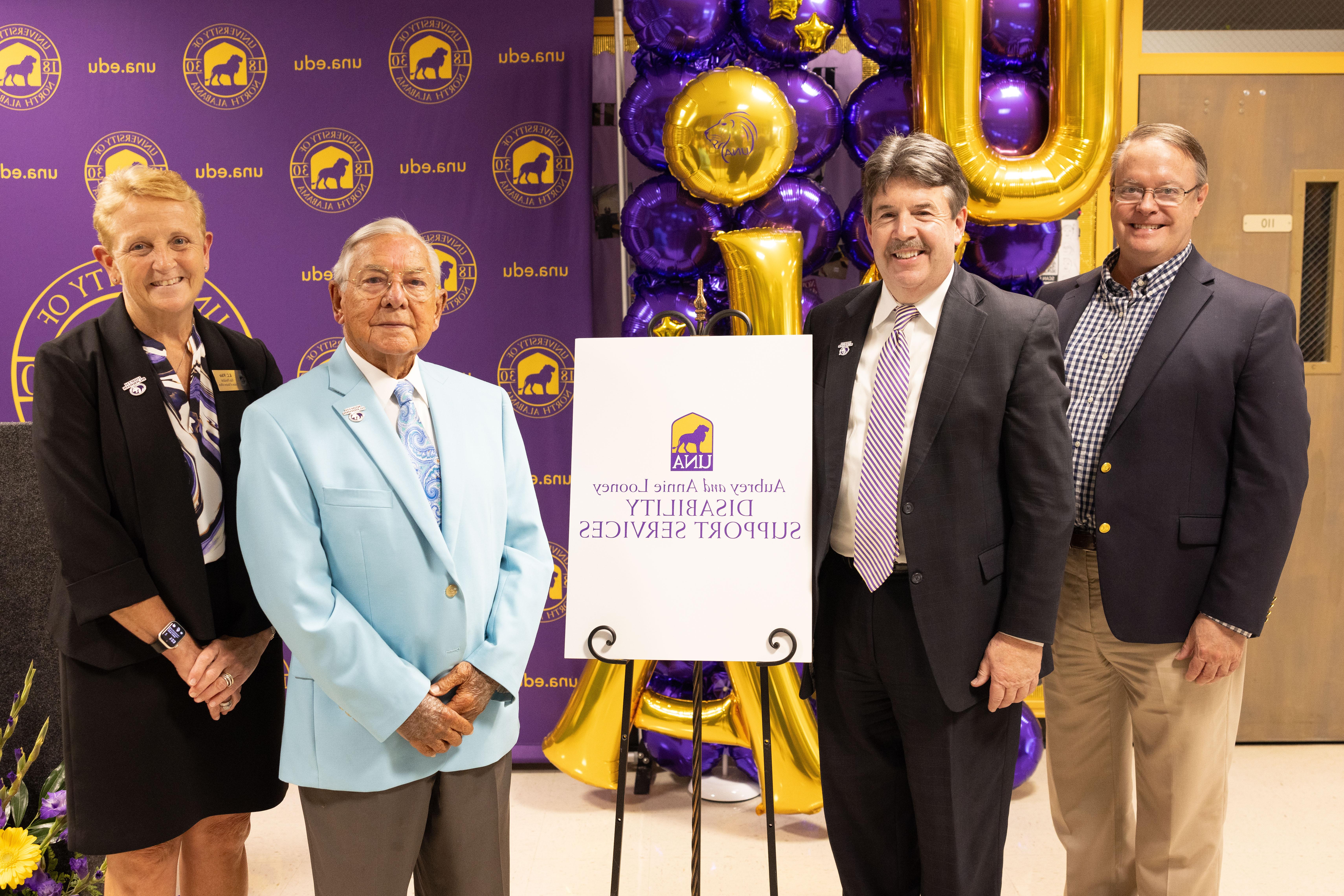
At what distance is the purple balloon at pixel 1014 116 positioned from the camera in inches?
104

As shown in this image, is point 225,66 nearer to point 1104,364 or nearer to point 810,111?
point 810,111

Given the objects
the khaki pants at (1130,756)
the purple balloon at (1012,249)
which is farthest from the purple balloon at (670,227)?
the khaki pants at (1130,756)

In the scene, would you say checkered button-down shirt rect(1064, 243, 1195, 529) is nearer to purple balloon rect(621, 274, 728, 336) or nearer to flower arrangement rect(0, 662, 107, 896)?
purple balloon rect(621, 274, 728, 336)

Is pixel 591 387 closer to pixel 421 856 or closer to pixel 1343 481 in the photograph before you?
pixel 421 856

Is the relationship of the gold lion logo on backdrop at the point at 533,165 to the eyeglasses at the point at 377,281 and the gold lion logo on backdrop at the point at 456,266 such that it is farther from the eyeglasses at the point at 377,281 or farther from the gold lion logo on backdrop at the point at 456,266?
the eyeglasses at the point at 377,281

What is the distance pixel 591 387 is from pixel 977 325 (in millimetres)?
758

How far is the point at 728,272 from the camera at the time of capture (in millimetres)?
2697

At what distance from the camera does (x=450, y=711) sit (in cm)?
154

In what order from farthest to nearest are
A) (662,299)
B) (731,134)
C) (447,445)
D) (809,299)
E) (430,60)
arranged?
(430,60) → (809,299) → (662,299) → (731,134) → (447,445)

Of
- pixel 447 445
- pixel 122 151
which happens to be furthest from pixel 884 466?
pixel 122 151

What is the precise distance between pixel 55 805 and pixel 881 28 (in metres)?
3.10

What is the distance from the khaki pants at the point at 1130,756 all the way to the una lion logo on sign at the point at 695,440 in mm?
904

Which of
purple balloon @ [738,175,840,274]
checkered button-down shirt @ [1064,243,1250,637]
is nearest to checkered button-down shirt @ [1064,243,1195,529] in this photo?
checkered button-down shirt @ [1064,243,1250,637]

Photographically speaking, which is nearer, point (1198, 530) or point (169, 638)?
point (169, 638)
